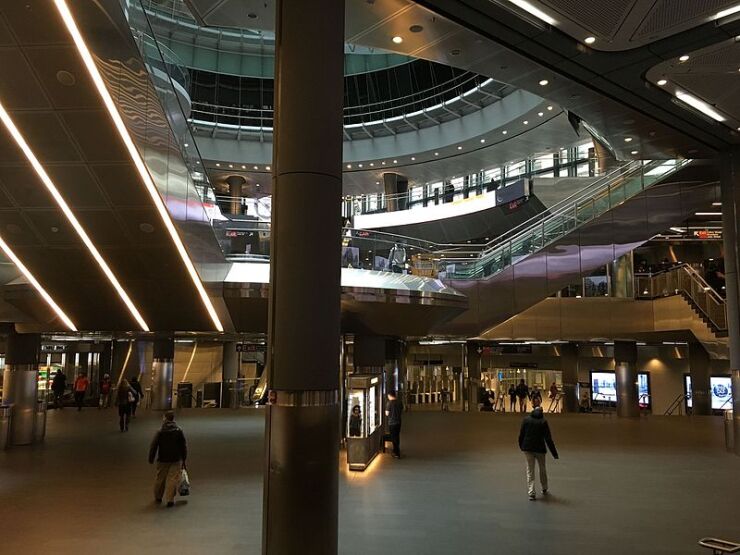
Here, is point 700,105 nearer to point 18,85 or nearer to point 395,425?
point 395,425

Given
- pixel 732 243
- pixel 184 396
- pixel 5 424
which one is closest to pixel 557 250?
pixel 732 243

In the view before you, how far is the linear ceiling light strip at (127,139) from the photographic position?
25.9ft

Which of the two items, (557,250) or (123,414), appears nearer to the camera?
(123,414)

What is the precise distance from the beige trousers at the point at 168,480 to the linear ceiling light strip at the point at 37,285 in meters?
5.88

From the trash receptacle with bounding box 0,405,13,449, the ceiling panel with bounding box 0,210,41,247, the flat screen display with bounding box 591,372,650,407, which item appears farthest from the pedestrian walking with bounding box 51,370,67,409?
the flat screen display with bounding box 591,372,650,407

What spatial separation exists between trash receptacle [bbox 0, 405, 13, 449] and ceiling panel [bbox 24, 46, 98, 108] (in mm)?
9874

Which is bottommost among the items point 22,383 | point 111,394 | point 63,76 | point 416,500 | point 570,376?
point 416,500

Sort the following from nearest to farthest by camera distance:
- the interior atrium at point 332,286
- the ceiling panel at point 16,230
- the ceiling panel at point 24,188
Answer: the interior atrium at point 332,286 < the ceiling panel at point 24,188 < the ceiling panel at point 16,230

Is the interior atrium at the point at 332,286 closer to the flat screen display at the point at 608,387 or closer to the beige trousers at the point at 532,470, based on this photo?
the beige trousers at the point at 532,470

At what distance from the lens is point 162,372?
27406 mm

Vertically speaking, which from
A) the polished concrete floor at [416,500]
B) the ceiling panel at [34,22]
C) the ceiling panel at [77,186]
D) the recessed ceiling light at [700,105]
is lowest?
the polished concrete floor at [416,500]

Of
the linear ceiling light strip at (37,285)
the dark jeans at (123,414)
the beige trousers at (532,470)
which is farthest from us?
the dark jeans at (123,414)

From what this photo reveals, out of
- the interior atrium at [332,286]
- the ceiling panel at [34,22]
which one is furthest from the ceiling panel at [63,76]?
the ceiling panel at [34,22]

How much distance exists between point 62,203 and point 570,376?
28556mm
